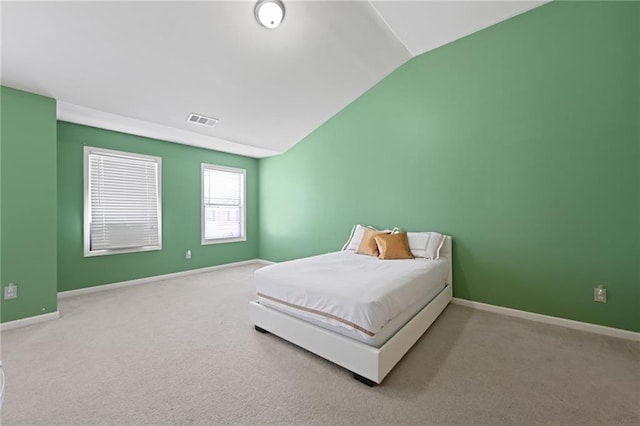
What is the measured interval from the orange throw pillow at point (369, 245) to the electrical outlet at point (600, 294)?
2.05 metres

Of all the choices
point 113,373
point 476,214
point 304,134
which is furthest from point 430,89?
point 113,373

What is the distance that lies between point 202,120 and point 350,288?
318cm

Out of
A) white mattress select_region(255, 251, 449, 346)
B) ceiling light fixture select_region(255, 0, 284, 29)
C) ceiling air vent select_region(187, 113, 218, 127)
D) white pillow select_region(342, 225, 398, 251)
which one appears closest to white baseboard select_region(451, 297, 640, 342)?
white mattress select_region(255, 251, 449, 346)

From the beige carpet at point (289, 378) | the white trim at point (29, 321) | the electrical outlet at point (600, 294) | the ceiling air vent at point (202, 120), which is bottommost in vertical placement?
the beige carpet at point (289, 378)

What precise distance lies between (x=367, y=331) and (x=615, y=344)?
231 centimetres

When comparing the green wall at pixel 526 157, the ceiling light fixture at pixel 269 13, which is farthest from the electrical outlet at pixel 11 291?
the green wall at pixel 526 157

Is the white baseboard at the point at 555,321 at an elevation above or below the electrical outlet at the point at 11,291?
below

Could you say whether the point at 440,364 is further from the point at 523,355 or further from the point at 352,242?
the point at 352,242

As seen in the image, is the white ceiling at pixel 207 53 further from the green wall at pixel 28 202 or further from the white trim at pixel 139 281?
the white trim at pixel 139 281

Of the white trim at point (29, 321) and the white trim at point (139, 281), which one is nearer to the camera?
the white trim at point (29, 321)

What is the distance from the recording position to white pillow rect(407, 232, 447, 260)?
10.5ft

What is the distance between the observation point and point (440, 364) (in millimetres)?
2004

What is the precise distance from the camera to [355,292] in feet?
6.26

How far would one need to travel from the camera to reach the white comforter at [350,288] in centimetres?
180
